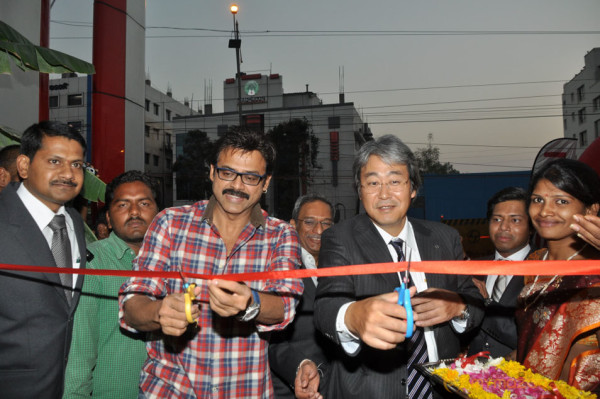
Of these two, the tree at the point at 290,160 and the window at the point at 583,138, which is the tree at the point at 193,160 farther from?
the window at the point at 583,138

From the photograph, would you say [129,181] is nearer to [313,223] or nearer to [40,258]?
[40,258]

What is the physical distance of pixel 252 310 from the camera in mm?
1822

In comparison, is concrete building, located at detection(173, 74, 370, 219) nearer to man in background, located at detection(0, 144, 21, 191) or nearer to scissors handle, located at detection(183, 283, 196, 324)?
man in background, located at detection(0, 144, 21, 191)

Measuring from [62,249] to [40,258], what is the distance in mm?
173

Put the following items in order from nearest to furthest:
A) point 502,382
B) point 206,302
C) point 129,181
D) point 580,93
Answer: point 502,382
point 206,302
point 129,181
point 580,93

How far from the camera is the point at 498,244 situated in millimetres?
3852

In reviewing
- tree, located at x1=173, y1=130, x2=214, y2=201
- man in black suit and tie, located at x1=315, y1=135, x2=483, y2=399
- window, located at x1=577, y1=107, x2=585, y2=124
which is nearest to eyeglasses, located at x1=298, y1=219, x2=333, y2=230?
man in black suit and tie, located at x1=315, y1=135, x2=483, y2=399

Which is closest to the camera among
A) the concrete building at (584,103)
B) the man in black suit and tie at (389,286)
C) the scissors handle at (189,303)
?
the scissors handle at (189,303)

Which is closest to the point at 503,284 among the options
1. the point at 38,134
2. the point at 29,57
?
the point at 38,134

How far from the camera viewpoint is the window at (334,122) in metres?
46.7

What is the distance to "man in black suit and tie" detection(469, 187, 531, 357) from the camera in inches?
115

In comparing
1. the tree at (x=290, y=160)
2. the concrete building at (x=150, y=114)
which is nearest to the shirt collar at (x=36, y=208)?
the tree at (x=290, y=160)

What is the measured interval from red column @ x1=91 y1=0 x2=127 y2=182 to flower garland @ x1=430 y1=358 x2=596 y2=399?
23.5ft

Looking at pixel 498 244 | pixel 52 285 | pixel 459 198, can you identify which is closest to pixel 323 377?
pixel 52 285
